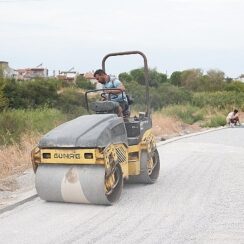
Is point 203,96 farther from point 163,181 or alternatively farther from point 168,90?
point 163,181

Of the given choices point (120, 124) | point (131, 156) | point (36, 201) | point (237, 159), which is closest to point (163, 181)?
point (131, 156)

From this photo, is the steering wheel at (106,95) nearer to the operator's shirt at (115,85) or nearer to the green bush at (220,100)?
the operator's shirt at (115,85)

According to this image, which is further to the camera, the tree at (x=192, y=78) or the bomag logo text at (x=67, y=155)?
the tree at (x=192, y=78)

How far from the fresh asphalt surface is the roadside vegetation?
9.80 feet

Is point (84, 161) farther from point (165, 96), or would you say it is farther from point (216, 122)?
point (165, 96)

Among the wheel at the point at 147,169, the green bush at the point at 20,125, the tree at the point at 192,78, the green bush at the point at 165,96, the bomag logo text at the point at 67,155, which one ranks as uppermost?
the tree at the point at 192,78

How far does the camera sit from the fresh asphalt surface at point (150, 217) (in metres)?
5.73

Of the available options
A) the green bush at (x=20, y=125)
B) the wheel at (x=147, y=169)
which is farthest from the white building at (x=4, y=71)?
the wheel at (x=147, y=169)

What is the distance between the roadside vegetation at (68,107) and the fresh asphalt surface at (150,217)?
2987 millimetres

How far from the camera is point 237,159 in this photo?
12.1m

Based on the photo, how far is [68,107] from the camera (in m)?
31.1

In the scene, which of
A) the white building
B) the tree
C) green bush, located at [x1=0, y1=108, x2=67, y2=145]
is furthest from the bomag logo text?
the tree

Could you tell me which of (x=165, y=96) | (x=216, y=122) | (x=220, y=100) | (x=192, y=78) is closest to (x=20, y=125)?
(x=216, y=122)

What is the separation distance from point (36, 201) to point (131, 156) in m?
1.59
